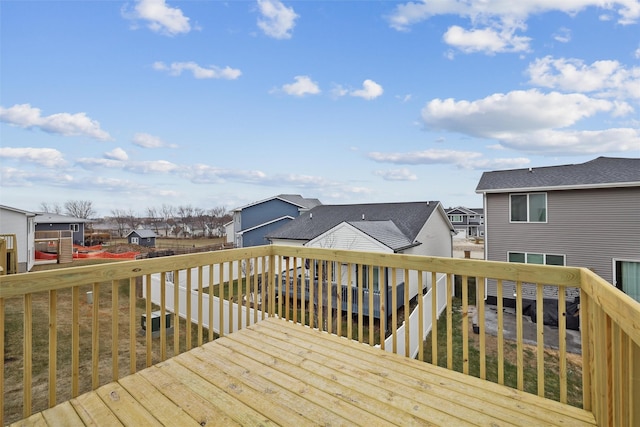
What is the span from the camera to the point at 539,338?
2.03 metres

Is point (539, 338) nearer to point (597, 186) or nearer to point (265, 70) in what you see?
point (597, 186)

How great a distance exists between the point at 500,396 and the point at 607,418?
549 mm

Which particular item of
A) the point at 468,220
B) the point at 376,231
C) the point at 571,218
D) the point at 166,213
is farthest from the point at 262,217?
the point at 468,220

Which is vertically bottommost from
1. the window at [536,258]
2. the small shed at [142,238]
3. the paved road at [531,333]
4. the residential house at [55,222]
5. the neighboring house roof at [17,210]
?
the paved road at [531,333]

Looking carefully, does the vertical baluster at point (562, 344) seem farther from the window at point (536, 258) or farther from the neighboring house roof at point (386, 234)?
the window at point (536, 258)

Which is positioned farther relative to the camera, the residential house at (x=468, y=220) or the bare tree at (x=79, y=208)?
the residential house at (x=468, y=220)

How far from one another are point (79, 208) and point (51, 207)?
8.02 feet

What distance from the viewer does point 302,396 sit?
6.44 ft

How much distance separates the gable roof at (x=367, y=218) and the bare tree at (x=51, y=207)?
3249 cm

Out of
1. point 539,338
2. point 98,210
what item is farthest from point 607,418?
point 98,210

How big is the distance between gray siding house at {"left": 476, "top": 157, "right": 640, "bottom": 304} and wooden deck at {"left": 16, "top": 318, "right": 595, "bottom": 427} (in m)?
9.21

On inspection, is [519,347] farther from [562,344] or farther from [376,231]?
[376,231]

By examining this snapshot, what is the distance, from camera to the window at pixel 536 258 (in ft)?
31.0

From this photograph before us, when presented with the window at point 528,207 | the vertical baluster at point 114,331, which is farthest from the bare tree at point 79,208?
the window at point 528,207
